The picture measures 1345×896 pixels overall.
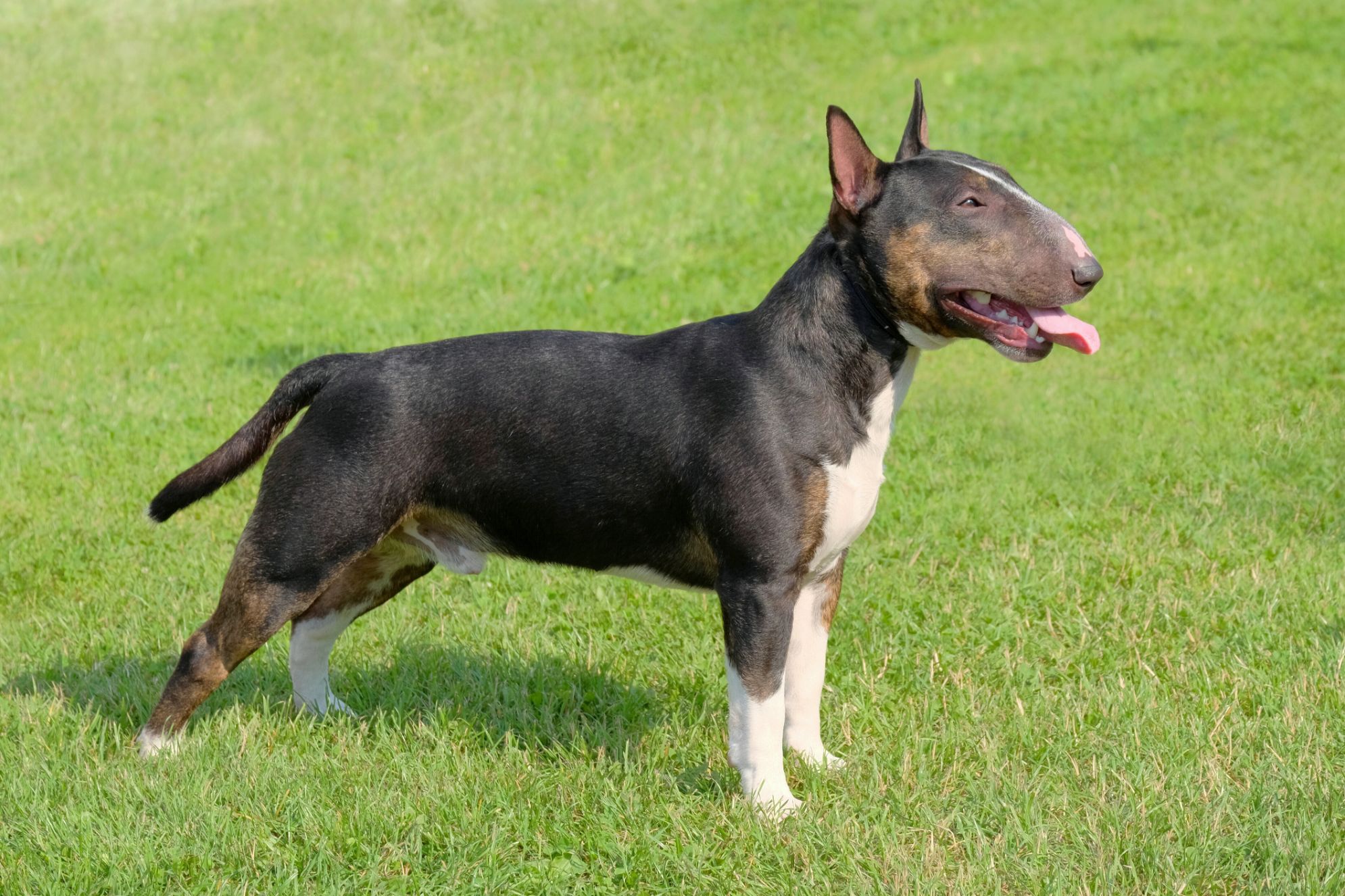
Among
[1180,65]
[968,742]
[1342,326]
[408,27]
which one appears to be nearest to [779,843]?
[968,742]

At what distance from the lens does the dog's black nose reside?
4.18 metres

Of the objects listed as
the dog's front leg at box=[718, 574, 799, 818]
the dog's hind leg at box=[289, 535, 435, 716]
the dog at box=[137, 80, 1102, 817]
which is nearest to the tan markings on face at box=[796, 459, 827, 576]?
the dog at box=[137, 80, 1102, 817]

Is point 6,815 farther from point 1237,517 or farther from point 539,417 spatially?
point 1237,517

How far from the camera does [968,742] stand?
4.91 metres

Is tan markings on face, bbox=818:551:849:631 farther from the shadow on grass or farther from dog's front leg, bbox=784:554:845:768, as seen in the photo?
the shadow on grass

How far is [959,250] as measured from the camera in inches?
166

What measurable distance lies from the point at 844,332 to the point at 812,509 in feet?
1.97

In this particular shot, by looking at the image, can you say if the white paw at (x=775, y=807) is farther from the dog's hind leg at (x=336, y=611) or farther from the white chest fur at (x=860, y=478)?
the dog's hind leg at (x=336, y=611)

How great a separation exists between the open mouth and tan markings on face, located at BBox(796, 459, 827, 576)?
69cm

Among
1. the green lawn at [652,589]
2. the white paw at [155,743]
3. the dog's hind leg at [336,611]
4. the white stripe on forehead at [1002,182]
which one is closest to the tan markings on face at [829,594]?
the green lawn at [652,589]

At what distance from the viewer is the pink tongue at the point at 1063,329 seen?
13.9 ft

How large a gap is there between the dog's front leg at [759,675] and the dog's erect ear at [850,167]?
1.26 metres

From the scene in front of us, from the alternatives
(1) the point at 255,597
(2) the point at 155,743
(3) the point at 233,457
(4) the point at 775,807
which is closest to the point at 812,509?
(4) the point at 775,807

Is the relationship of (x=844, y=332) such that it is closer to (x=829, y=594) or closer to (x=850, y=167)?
(x=850, y=167)
